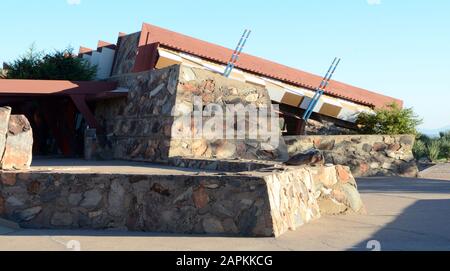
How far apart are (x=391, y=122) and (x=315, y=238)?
13.3 m

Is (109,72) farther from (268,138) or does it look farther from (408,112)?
(408,112)

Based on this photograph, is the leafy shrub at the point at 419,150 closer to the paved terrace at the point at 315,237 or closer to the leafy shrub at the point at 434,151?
the leafy shrub at the point at 434,151

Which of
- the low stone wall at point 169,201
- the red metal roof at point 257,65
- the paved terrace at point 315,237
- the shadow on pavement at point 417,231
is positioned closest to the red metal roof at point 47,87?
the red metal roof at point 257,65

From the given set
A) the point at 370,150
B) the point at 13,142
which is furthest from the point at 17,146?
the point at 370,150

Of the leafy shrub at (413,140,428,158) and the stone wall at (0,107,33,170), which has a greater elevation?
the leafy shrub at (413,140,428,158)

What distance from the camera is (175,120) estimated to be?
1283 centimetres

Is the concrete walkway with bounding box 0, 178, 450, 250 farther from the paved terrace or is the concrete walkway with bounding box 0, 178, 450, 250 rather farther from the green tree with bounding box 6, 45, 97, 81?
the green tree with bounding box 6, 45, 97, 81

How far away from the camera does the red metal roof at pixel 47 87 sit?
14.2m

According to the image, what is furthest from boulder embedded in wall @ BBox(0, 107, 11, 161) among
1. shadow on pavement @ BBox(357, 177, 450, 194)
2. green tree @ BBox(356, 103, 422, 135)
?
green tree @ BBox(356, 103, 422, 135)

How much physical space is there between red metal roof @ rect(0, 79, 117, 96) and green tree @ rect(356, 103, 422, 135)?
9.55 metres

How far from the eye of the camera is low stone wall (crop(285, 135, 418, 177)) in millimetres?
15211

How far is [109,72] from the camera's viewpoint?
21.4 metres

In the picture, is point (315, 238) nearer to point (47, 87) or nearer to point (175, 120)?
point (175, 120)
